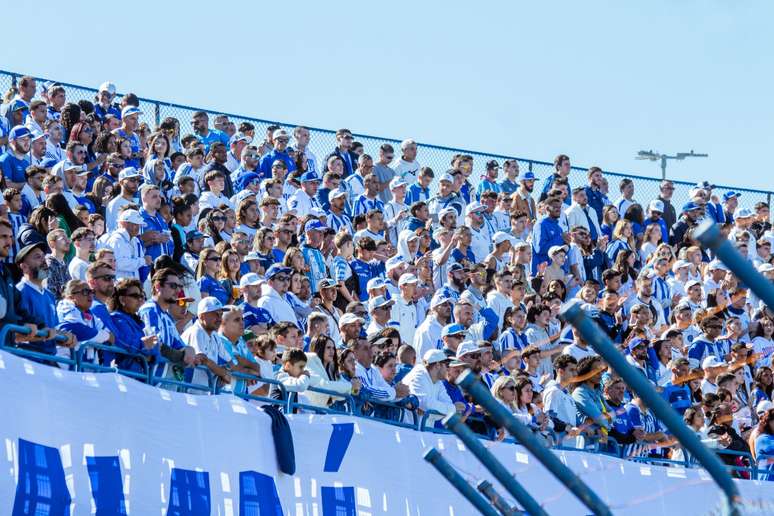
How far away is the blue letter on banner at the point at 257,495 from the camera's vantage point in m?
11.3

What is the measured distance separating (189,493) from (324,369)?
205 centimetres

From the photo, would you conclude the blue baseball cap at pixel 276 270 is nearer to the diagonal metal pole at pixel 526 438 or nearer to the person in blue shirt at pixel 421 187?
the person in blue shirt at pixel 421 187

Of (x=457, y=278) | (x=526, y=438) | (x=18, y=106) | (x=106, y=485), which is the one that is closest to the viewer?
(x=526, y=438)

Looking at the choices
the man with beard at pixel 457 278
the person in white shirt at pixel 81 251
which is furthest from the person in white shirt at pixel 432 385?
the man with beard at pixel 457 278

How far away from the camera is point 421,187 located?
2223cm

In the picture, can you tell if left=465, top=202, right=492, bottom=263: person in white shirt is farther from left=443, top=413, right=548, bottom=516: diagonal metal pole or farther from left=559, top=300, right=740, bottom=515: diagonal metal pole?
left=559, top=300, right=740, bottom=515: diagonal metal pole

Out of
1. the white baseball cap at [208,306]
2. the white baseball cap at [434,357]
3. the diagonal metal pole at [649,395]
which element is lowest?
the diagonal metal pole at [649,395]

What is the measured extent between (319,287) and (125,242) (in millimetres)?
2171

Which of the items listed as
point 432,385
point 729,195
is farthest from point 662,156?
point 432,385

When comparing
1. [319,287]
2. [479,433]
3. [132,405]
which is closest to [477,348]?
[479,433]

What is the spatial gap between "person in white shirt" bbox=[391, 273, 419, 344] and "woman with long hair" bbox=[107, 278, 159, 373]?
5871 mm

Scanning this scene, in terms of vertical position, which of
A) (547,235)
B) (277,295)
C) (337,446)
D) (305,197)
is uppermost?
(305,197)

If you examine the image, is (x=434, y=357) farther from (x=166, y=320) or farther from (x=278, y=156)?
(x=278, y=156)

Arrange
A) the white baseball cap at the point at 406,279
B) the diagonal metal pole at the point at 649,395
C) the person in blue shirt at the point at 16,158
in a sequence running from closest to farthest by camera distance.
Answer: the diagonal metal pole at the point at 649,395
the person in blue shirt at the point at 16,158
the white baseball cap at the point at 406,279
